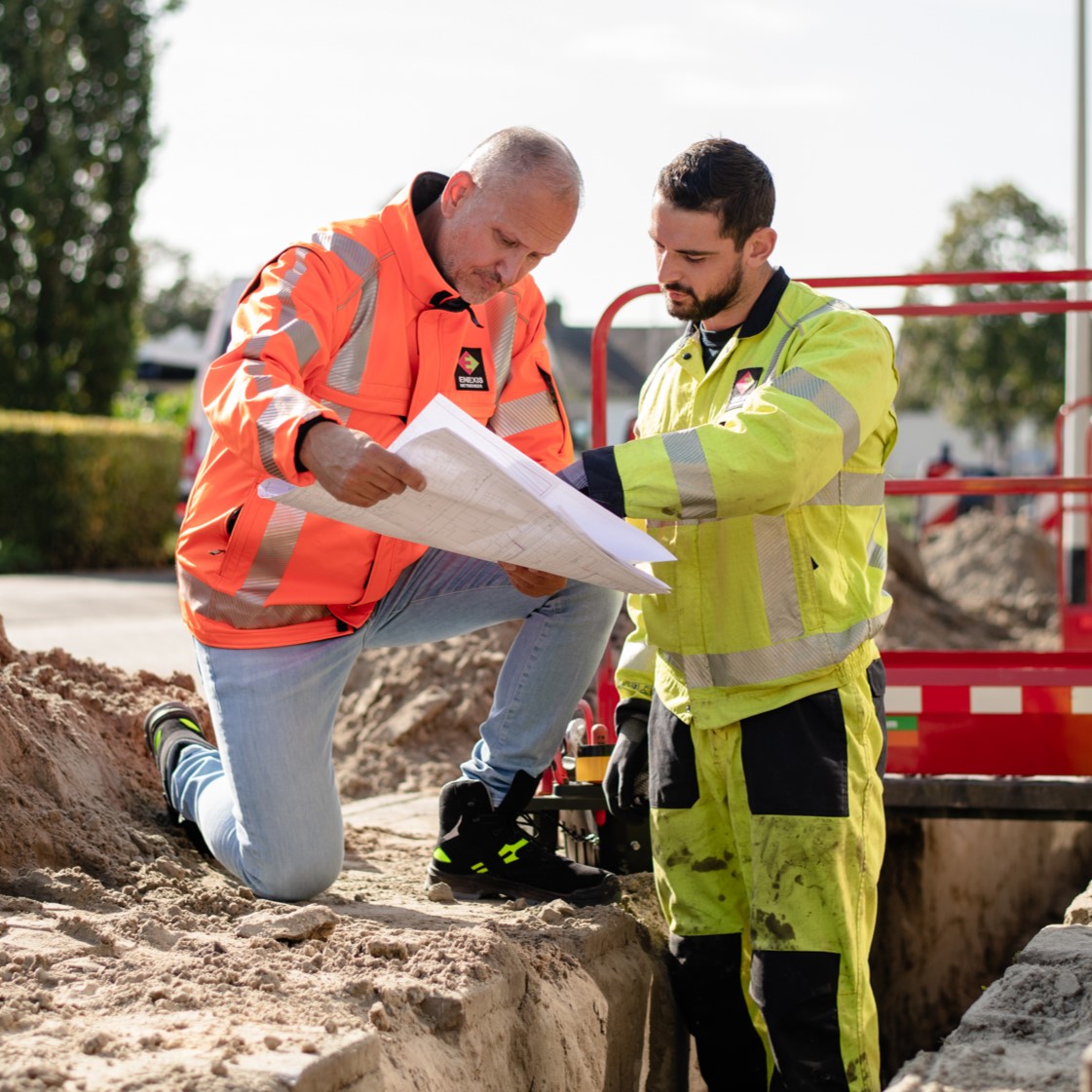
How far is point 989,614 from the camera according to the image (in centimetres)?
1561

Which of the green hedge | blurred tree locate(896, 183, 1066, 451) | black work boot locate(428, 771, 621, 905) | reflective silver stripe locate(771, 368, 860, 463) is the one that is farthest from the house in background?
blurred tree locate(896, 183, 1066, 451)

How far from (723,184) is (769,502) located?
722 mm

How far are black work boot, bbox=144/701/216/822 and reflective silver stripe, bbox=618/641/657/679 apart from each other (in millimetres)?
1317

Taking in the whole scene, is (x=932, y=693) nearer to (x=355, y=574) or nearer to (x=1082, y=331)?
(x=355, y=574)

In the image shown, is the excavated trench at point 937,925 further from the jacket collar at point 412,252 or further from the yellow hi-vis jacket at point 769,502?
the jacket collar at point 412,252

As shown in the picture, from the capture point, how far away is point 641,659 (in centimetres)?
383

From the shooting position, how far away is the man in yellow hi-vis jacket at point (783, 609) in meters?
3.14

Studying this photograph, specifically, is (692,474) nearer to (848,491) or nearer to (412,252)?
(848,491)

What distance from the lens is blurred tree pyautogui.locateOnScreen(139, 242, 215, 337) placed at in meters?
58.1

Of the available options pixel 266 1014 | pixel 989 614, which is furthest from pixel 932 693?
pixel 989 614

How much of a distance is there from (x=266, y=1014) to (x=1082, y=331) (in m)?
12.0

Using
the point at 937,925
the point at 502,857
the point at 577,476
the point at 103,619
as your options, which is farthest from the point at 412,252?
the point at 103,619

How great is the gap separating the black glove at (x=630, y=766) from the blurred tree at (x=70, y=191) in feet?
60.7

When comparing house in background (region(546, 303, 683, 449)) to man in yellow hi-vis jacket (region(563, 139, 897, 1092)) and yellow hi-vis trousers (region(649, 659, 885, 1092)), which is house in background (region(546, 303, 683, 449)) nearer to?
man in yellow hi-vis jacket (region(563, 139, 897, 1092))
